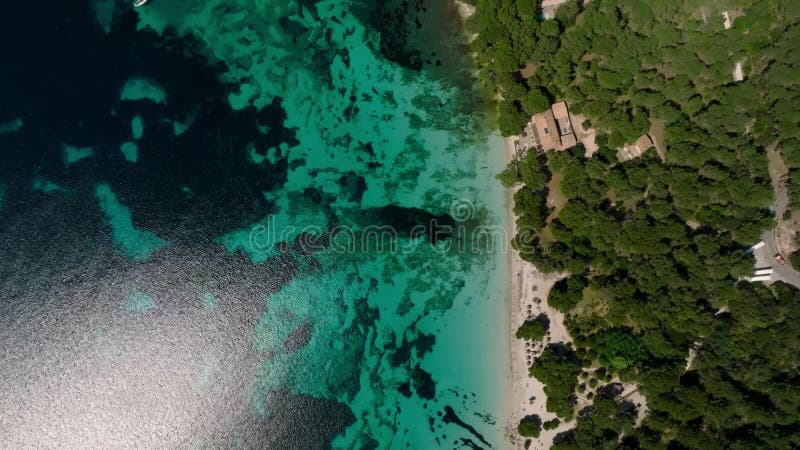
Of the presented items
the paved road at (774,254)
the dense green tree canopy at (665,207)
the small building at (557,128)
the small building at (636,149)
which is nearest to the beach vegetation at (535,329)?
the dense green tree canopy at (665,207)

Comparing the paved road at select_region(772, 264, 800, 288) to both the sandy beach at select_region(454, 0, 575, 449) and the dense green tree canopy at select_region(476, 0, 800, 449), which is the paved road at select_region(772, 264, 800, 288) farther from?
the sandy beach at select_region(454, 0, 575, 449)

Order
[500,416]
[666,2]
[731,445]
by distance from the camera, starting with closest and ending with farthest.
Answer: [731,445]
[666,2]
[500,416]

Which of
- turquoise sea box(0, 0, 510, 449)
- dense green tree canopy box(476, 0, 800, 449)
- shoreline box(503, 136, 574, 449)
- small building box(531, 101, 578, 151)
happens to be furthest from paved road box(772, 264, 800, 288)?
turquoise sea box(0, 0, 510, 449)

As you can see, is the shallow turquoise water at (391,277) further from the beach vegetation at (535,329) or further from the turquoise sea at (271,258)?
the beach vegetation at (535,329)

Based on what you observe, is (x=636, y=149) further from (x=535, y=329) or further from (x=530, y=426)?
(x=530, y=426)

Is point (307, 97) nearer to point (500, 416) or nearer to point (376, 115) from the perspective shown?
point (376, 115)

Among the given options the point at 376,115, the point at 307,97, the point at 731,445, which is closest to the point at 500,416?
the point at 731,445
